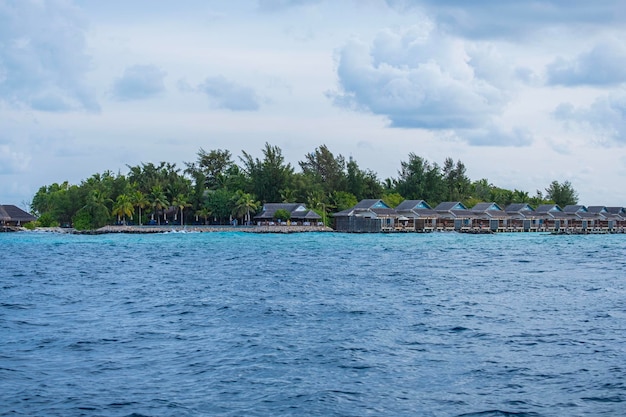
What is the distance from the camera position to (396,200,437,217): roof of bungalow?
3462 inches

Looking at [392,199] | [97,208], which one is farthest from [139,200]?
[392,199]

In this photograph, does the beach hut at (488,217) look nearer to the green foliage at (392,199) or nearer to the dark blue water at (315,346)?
the green foliage at (392,199)

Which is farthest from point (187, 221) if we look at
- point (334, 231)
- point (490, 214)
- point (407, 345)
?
point (407, 345)

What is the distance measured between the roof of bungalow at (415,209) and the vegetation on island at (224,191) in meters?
7.91

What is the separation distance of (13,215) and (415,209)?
1970 inches

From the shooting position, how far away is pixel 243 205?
277 ft

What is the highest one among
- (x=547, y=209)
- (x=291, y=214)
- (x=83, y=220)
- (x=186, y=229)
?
(x=547, y=209)

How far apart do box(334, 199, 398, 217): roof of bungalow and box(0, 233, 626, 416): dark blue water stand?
57.5 metres

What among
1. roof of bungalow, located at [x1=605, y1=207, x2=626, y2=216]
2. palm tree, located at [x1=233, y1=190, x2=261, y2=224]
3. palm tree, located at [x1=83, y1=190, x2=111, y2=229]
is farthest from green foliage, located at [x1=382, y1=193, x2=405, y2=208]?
palm tree, located at [x1=83, y1=190, x2=111, y2=229]

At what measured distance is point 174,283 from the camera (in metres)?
26.6

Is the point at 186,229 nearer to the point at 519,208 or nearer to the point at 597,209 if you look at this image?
the point at 519,208

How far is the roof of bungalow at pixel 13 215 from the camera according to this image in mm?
86000

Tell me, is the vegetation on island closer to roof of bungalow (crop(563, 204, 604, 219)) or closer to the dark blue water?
roof of bungalow (crop(563, 204, 604, 219))

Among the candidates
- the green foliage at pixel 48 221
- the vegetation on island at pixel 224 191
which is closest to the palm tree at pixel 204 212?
the vegetation on island at pixel 224 191
